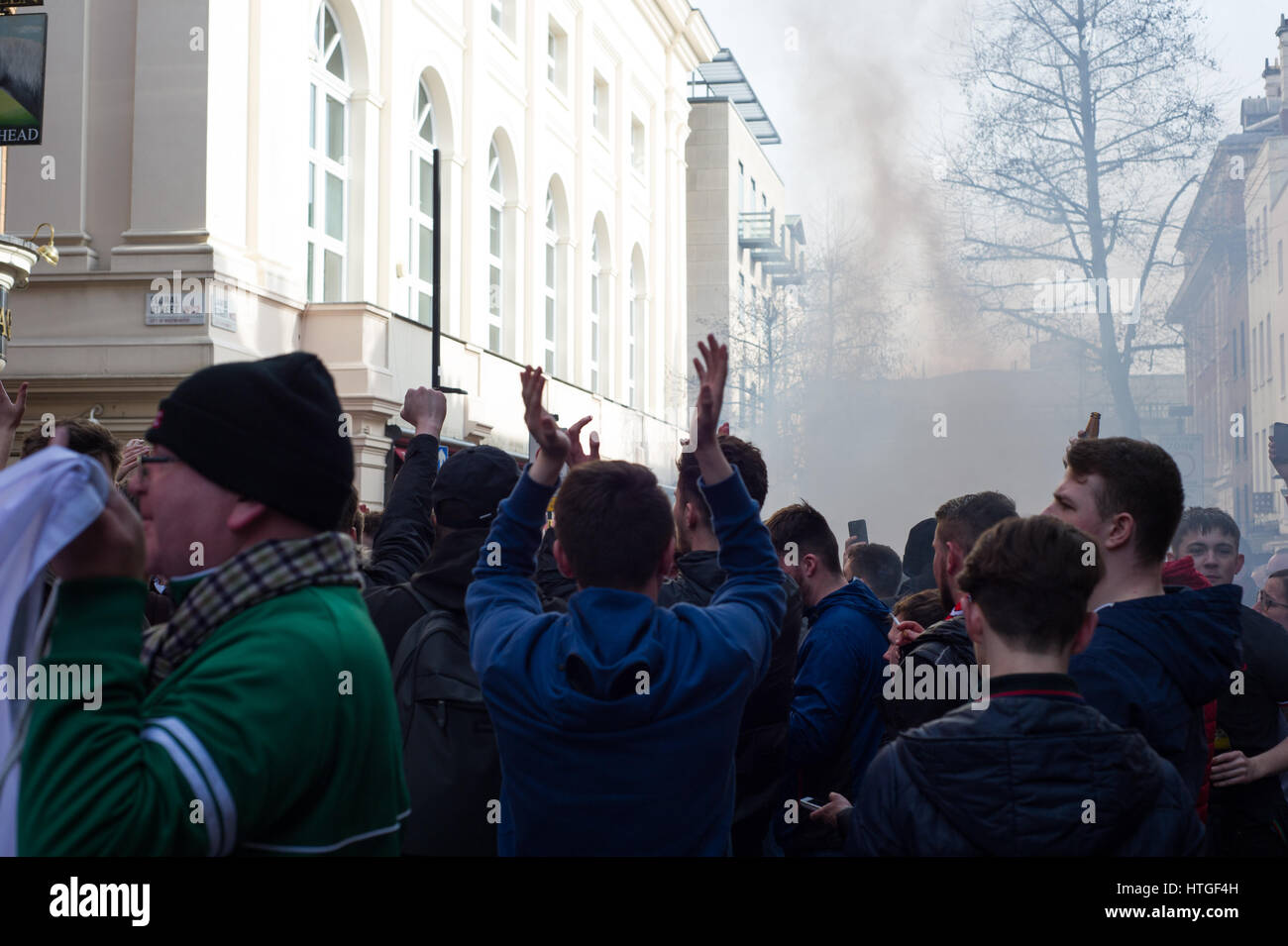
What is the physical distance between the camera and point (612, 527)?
273cm

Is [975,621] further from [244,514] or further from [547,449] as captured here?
[244,514]

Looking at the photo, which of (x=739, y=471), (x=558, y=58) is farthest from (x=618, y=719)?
(x=558, y=58)

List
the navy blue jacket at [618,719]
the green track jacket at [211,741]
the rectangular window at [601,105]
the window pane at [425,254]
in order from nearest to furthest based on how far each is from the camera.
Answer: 1. the green track jacket at [211,741]
2. the navy blue jacket at [618,719]
3. the window pane at [425,254]
4. the rectangular window at [601,105]

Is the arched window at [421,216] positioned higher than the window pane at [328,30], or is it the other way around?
the window pane at [328,30]

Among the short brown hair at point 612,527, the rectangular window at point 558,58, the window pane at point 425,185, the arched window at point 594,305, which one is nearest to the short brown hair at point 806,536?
the short brown hair at point 612,527

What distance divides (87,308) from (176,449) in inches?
530

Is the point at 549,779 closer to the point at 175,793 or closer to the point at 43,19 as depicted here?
the point at 175,793

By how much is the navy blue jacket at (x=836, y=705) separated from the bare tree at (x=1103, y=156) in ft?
68.7

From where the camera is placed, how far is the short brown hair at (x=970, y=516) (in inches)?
152

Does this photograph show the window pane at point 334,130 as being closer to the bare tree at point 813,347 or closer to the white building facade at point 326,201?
the white building facade at point 326,201

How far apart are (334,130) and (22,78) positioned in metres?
8.10

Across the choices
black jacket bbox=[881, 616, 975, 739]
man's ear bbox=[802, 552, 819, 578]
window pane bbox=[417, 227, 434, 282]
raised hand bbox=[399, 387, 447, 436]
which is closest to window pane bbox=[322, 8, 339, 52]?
window pane bbox=[417, 227, 434, 282]

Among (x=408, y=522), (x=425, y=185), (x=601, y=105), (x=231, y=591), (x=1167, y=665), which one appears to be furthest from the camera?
(x=601, y=105)

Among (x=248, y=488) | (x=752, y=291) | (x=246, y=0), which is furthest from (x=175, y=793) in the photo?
(x=752, y=291)
